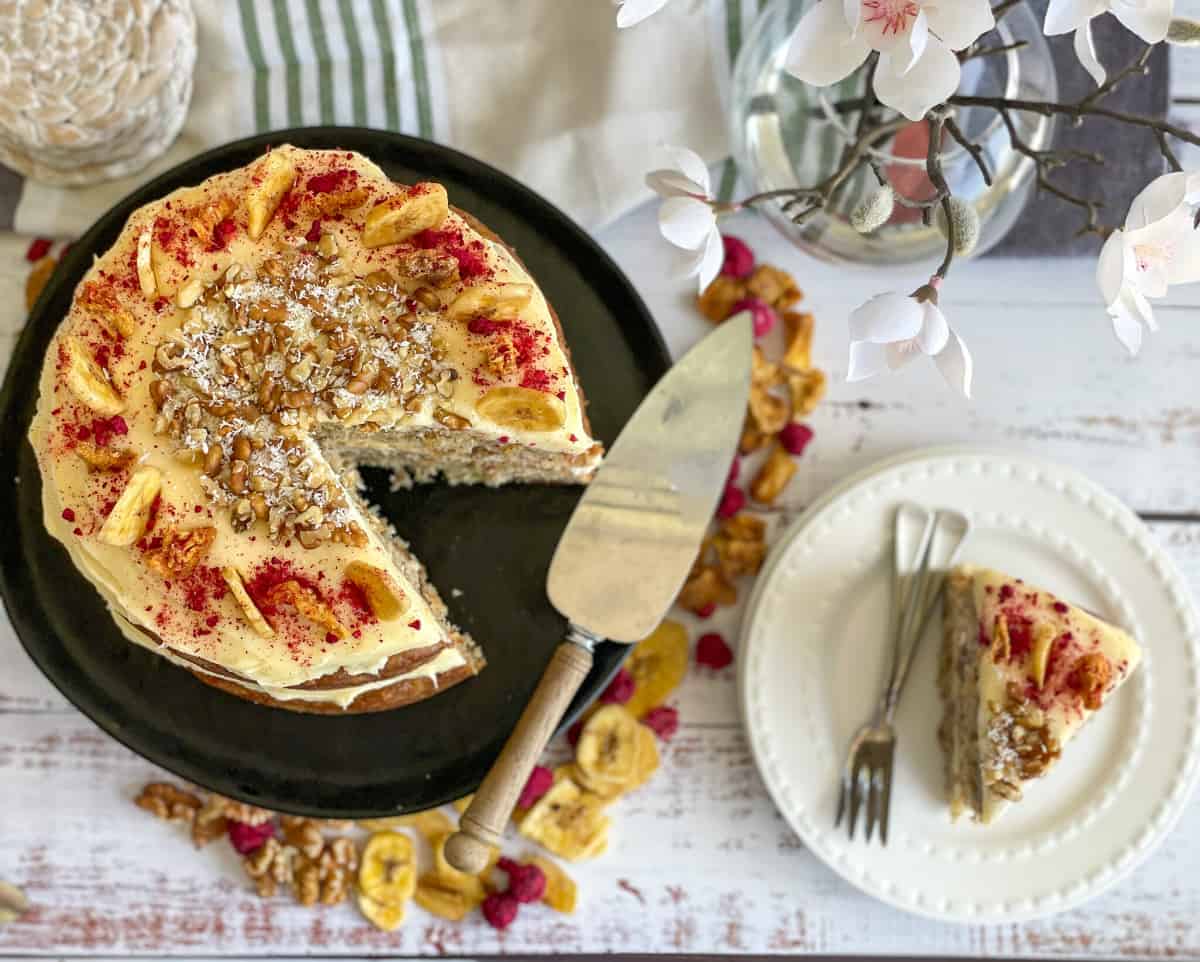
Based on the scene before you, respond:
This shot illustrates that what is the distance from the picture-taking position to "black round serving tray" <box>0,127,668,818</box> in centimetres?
238

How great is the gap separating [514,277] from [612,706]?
1006mm

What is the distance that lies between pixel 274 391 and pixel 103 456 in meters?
0.31

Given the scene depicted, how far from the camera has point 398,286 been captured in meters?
2.13

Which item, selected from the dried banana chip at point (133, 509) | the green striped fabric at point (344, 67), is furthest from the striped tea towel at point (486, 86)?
the dried banana chip at point (133, 509)

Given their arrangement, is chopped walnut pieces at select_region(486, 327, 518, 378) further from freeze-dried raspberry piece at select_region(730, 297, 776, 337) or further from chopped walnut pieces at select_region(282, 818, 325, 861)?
chopped walnut pieces at select_region(282, 818, 325, 861)

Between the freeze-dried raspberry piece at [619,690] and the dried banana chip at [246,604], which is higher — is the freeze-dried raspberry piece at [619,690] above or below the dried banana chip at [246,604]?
below

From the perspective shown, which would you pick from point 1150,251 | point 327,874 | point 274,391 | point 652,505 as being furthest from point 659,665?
point 1150,251

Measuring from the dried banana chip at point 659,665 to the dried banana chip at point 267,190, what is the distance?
3.98ft

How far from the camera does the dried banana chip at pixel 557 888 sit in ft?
8.66

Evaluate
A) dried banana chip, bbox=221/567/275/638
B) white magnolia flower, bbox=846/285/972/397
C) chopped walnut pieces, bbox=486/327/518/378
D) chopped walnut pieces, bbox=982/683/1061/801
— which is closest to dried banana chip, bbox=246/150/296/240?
chopped walnut pieces, bbox=486/327/518/378

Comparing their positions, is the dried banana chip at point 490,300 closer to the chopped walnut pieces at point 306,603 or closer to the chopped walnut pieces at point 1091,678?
the chopped walnut pieces at point 306,603

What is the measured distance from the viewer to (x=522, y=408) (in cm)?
211

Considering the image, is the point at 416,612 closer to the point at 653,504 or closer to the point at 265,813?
the point at 653,504

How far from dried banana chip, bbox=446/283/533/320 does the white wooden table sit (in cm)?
67
